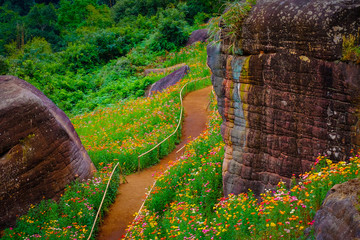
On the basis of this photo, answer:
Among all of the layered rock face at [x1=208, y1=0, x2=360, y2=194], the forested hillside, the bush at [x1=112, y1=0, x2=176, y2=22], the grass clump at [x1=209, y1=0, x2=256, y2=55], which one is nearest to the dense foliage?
the layered rock face at [x1=208, y1=0, x2=360, y2=194]

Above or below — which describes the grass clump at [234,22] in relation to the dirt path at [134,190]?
above

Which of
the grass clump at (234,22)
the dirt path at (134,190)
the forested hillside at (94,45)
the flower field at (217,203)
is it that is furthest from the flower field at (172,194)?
the forested hillside at (94,45)

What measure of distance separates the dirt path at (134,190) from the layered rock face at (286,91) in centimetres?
417

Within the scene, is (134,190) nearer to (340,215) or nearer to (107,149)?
(107,149)

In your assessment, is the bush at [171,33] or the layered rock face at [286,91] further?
the bush at [171,33]

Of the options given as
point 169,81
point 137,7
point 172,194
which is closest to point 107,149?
point 172,194

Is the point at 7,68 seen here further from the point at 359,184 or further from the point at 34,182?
the point at 359,184

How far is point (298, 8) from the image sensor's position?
7.09 m

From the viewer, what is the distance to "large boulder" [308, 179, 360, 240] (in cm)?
438

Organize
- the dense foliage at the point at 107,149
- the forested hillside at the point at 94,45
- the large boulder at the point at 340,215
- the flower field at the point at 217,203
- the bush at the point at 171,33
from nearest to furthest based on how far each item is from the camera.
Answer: the large boulder at the point at 340,215
the flower field at the point at 217,203
the dense foliage at the point at 107,149
the forested hillside at the point at 94,45
the bush at the point at 171,33

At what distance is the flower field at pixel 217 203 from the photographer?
5.91 m

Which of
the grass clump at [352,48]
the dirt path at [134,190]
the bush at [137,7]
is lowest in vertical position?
the dirt path at [134,190]

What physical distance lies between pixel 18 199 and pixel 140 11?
3567cm

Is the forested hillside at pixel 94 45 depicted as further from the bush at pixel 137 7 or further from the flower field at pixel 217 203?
the flower field at pixel 217 203
